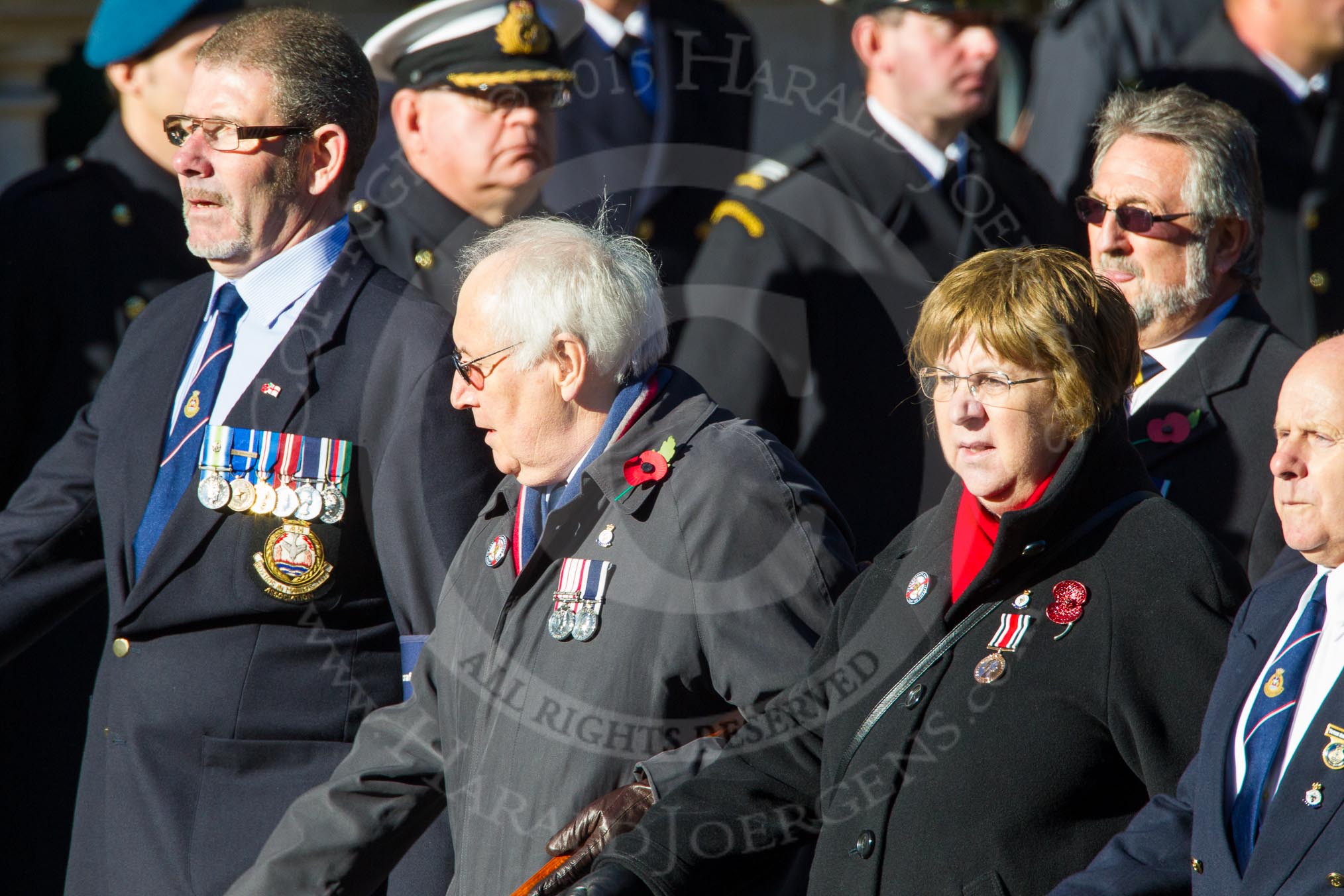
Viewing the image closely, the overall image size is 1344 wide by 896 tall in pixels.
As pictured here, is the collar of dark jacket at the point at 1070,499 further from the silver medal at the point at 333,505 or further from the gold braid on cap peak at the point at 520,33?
the gold braid on cap peak at the point at 520,33

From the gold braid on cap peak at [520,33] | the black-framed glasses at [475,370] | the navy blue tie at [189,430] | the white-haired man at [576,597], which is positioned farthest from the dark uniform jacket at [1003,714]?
the gold braid on cap peak at [520,33]

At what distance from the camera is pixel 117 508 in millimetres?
3707

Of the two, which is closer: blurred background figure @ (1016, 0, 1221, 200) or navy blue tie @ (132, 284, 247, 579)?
navy blue tie @ (132, 284, 247, 579)

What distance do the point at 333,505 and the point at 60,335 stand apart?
1537 mm

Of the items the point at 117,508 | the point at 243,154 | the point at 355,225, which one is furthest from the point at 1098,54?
the point at 117,508

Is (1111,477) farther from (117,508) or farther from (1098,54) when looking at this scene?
(1098,54)

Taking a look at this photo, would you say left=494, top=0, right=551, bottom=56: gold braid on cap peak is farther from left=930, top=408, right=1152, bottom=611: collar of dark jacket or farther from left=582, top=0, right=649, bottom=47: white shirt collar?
left=930, top=408, right=1152, bottom=611: collar of dark jacket

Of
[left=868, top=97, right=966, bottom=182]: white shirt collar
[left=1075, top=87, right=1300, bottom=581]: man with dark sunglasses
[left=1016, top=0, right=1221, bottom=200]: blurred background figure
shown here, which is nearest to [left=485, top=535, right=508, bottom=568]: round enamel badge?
[left=1075, top=87, right=1300, bottom=581]: man with dark sunglasses

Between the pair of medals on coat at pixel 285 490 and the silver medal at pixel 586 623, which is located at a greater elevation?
the silver medal at pixel 586 623

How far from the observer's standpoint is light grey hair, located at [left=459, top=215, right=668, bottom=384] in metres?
3.17

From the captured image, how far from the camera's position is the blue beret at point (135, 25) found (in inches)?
193

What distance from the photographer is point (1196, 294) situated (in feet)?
12.2

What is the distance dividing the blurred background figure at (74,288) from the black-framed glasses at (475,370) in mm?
1794

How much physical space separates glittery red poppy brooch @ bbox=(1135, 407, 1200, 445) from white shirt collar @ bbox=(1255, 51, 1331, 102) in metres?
2.14
